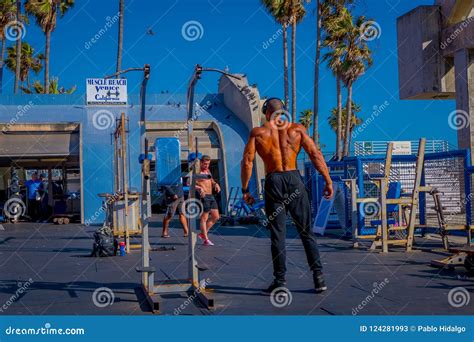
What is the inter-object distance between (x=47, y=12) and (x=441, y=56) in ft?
80.0

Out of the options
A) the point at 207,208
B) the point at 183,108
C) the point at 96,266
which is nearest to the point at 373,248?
the point at 207,208

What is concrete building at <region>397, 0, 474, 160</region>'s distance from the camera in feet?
44.9

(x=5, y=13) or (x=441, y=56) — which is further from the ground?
(x=5, y=13)

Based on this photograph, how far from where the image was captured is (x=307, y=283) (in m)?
7.44

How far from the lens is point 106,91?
72.0 feet

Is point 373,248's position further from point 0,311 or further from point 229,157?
point 229,157

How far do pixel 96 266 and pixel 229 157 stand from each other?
15.2 metres

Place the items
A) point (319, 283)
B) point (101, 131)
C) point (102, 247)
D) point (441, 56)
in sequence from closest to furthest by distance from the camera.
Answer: point (319, 283) → point (102, 247) → point (441, 56) → point (101, 131)

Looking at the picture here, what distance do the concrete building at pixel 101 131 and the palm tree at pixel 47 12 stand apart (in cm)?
1028

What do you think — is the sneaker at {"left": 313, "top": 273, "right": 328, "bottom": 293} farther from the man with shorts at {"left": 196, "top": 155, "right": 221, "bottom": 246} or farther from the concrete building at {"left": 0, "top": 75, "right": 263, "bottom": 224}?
the concrete building at {"left": 0, "top": 75, "right": 263, "bottom": 224}

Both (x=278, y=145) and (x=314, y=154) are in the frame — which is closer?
(x=278, y=145)

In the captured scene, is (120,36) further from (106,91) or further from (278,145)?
(278,145)

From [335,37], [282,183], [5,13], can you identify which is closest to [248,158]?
[282,183]

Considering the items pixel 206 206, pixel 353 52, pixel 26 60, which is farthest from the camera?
pixel 26 60
